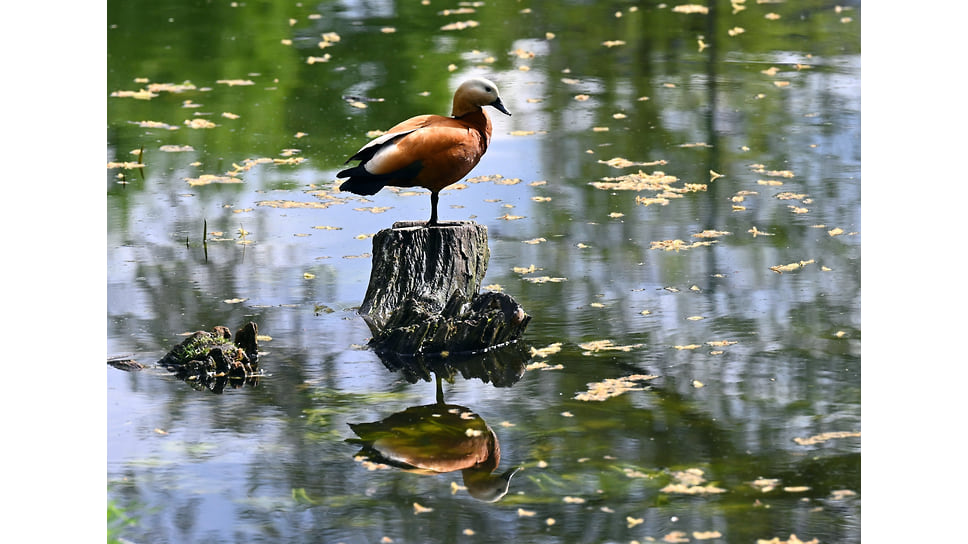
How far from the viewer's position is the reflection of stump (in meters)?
6.98

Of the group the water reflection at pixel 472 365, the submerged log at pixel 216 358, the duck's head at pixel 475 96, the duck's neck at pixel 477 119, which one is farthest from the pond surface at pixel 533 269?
the duck's head at pixel 475 96

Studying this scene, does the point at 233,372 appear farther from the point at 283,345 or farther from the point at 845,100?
the point at 845,100

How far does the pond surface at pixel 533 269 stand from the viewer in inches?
212

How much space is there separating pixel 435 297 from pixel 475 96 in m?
1.20

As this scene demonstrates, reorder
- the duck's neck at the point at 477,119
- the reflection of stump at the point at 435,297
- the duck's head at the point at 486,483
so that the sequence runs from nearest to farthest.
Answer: the duck's head at the point at 486,483 < the reflection of stump at the point at 435,297 < the duck's neck at the point at 477,119

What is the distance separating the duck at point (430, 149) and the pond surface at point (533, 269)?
3.13 feet

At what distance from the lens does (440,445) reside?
229 inches

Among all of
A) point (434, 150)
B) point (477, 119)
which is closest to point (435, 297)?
point (434, 150)

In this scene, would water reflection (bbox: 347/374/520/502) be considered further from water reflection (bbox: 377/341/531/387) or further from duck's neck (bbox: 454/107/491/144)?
duck's neck (bbox: 454/107/491/144)

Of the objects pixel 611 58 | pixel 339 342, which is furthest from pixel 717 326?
pixel 611 58

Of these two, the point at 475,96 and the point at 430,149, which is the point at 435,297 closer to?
the point at 430,149

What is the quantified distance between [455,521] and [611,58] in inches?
366

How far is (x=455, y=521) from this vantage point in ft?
16.8

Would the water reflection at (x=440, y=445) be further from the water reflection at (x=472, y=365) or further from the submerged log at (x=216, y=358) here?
the submerged log at (x=216, y=358)
